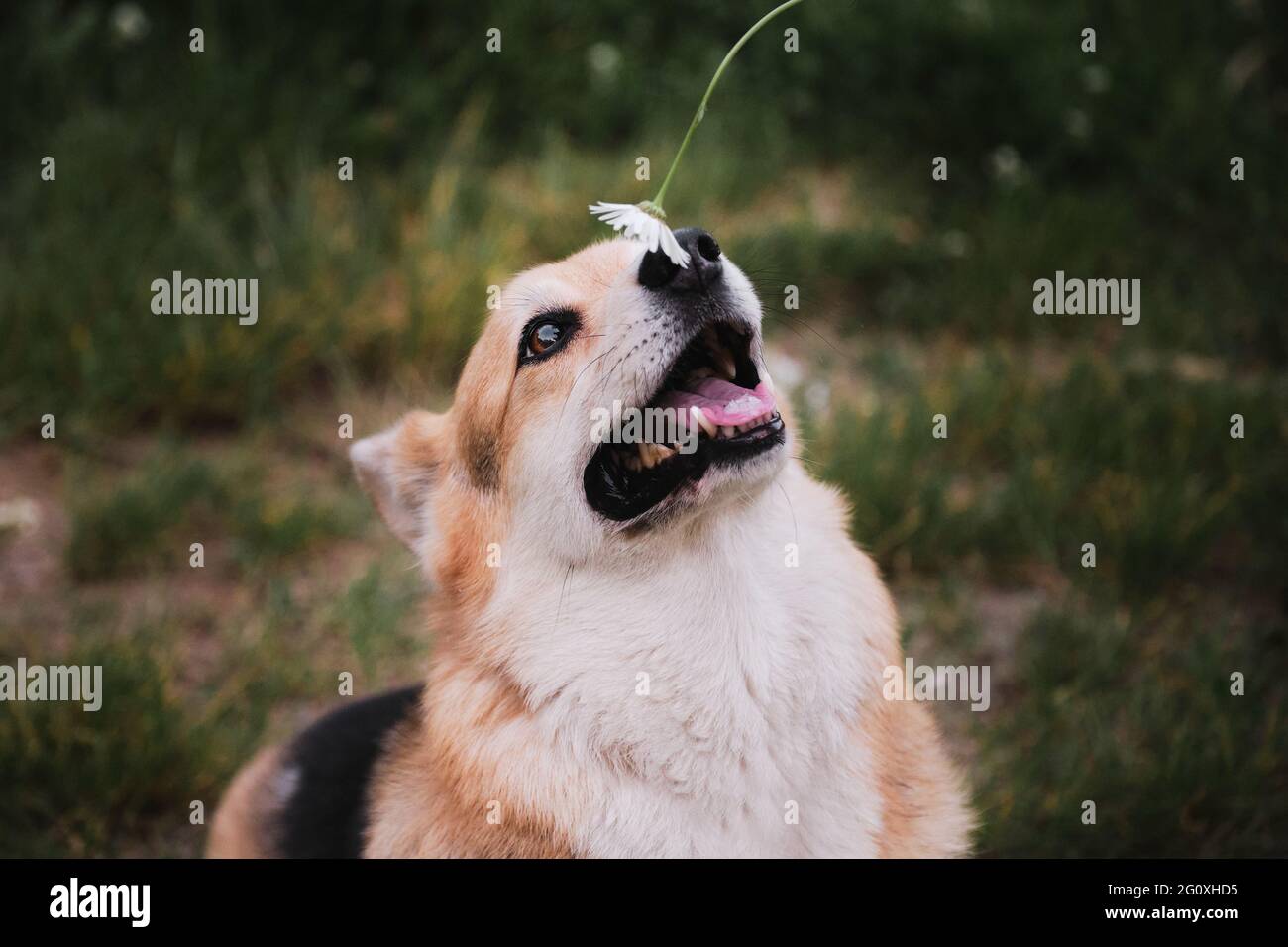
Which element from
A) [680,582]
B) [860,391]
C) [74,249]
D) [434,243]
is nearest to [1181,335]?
[860,391]

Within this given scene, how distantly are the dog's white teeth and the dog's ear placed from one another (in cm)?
96

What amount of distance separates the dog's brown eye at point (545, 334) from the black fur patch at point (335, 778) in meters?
1.20

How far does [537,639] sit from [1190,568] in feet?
10.4

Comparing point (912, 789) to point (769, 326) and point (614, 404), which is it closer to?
point (614, 404)

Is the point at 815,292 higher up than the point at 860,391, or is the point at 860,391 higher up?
the point at 815,292

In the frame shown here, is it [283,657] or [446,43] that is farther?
[446,43]

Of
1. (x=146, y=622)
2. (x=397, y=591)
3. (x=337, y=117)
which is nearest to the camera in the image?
(x=146, y=622)

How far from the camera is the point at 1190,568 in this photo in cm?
482

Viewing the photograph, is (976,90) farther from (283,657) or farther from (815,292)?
(283,657)

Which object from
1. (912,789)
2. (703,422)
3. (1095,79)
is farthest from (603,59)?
(912,789)

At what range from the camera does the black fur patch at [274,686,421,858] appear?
345 centimetres

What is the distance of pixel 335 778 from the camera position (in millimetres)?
3568
